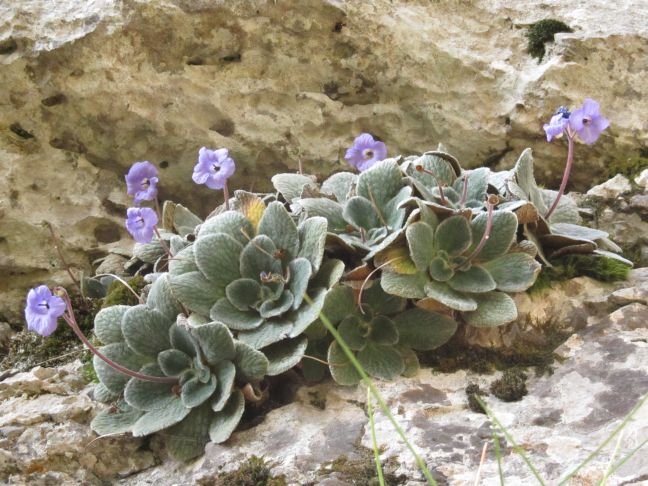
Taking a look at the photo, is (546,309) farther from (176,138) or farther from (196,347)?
→ (176,138)

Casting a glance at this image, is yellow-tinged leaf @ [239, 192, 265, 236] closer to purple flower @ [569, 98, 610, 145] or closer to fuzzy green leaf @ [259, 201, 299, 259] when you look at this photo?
fuzzy green leaf @ [259, 201, 299, 259]

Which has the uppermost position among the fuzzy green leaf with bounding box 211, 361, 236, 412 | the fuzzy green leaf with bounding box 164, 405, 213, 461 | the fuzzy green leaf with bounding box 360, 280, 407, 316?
the fuzzy green leaf with bounding box 360, 280, 407, 316

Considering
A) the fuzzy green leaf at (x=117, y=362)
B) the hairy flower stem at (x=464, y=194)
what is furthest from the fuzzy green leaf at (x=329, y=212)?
the fuzzy green leaf at (x=117, y=362)

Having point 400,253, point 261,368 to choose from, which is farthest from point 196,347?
point 400,253

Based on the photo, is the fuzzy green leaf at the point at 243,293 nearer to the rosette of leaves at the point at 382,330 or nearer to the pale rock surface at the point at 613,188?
the rosette of leaves at the point at 382,330

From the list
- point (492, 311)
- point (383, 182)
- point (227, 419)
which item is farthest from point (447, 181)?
point (227, 419)

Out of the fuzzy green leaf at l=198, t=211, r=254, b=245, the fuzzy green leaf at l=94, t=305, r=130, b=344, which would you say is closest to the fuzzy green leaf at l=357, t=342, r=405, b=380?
the fuzzy green leaf at l=198, t=211, r=254, b=245
